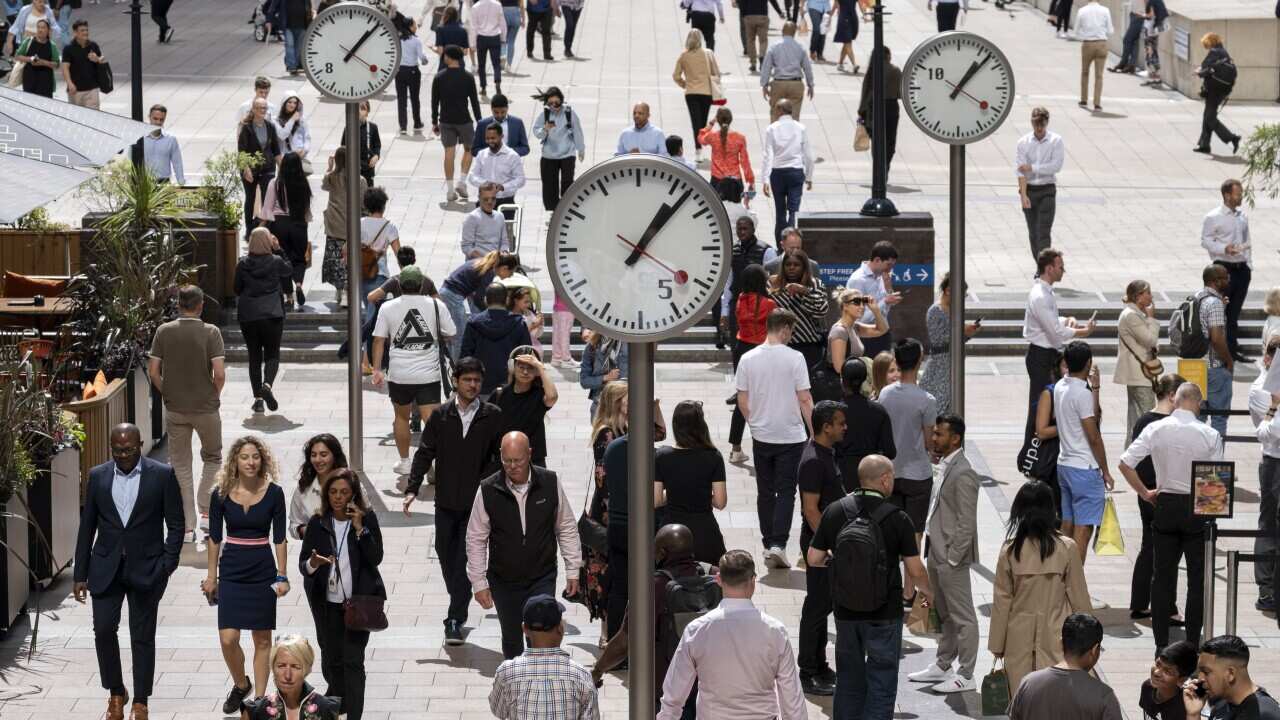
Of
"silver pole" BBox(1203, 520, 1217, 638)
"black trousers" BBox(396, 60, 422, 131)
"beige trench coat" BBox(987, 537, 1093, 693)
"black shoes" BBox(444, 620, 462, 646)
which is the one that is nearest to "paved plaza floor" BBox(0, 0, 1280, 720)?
"black shoes" BBox(444, 620, 462, 646)

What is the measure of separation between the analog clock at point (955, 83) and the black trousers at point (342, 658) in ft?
19.8

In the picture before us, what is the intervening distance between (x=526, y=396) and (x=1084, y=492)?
356 cm

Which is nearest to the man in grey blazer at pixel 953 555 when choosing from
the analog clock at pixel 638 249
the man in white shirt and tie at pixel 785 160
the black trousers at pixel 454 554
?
the black trousers at pixel 454 554

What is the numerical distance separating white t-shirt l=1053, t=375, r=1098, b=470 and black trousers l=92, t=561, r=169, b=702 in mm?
5614

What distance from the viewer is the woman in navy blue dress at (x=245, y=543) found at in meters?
11.5

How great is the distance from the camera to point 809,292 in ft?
54.1

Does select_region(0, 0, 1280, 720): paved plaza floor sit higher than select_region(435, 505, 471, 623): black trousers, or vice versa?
select_region(435, 505, 471, 623): black trousers

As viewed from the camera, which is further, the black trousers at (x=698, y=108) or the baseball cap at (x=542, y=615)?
the black trousers at (x=698, y=108)

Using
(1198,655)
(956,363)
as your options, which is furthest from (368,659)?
(1198,655)

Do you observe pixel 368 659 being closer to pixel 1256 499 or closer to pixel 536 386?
pixel 536 386

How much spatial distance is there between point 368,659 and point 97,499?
6.76ft

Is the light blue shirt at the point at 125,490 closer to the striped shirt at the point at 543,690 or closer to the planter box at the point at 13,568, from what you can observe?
the planter box at the point at 13,568

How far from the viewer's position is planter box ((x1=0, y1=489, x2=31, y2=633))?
13055 mm

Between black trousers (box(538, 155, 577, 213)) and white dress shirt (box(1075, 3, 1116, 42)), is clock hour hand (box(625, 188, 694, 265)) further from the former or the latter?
white dress shirt (box(1075, 3, 1116, 42))
